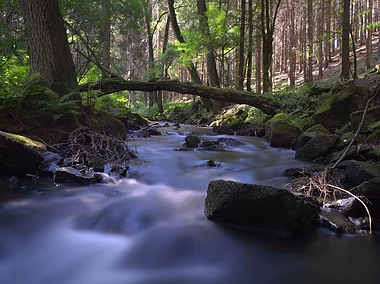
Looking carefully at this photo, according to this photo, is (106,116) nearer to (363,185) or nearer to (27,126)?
(27,126)

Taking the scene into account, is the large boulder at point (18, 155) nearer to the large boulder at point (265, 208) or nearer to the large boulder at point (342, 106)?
the large boulder at point (265, 208)

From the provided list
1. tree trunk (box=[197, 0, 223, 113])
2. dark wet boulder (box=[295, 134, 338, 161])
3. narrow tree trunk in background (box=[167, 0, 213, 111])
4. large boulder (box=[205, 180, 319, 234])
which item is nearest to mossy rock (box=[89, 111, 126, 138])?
dark wet boulder (box=[295, 134, 338, 161])

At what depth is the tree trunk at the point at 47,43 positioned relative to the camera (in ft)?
23.0

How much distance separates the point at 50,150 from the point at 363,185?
18.2ft

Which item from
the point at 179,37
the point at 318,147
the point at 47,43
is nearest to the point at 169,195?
the point at 318,147

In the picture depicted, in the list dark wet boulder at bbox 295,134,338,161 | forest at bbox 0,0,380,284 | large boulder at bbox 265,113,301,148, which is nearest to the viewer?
forest at bbox 0,0,380,284

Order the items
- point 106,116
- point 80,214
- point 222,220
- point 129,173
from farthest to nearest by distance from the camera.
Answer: point 106,116
point 129,173
point 80,214
point 222,220

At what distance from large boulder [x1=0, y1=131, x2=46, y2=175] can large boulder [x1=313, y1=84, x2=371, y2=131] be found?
23.3ft

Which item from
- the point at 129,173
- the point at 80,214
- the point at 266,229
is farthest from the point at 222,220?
the point at 129,173

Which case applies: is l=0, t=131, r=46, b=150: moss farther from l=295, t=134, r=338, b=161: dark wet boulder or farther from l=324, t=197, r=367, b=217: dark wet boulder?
l=295, t=134, r=338, b=161: dark wet boulder

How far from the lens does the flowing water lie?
2.81m

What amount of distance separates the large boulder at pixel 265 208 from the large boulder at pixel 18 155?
3372mm

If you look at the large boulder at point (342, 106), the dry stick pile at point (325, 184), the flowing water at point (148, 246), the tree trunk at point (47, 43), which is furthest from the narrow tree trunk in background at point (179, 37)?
the dry stick pile at point (325, 184)

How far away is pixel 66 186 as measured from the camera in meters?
5.04
